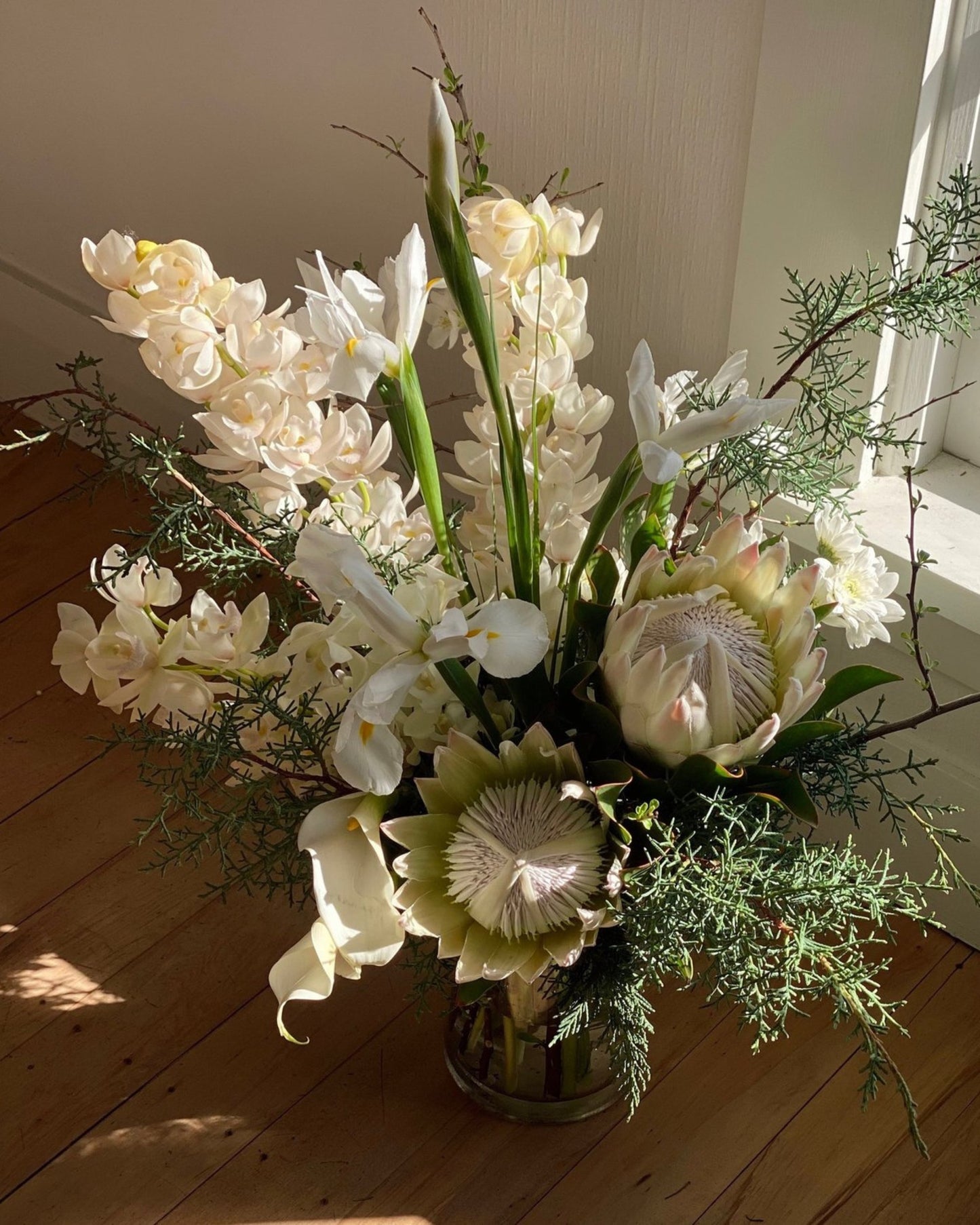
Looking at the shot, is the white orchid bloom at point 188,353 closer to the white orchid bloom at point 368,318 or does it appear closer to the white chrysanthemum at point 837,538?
the white orchid bloom at point 368,318

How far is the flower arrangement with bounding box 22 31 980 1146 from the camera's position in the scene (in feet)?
2.06

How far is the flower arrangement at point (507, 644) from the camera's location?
63 cm

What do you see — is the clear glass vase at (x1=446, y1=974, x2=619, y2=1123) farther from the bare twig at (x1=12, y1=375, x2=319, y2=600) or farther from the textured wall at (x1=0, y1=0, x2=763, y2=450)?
the textured wall at (x1=0, y1=0, x2=763, y2=450)

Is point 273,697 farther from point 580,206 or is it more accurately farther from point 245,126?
point 245,126

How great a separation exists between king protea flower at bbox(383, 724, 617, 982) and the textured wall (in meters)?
0.53

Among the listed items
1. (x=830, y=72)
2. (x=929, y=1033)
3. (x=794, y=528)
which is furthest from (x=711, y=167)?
(x=929, y=1033)

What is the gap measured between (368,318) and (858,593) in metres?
0.32

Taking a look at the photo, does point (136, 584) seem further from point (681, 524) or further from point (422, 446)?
point (681, 524)

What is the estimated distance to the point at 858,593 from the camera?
2.46ft

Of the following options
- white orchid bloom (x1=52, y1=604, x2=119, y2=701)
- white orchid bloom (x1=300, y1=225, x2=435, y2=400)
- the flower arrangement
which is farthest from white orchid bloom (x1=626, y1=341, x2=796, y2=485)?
white orchid bloom (x1=52, y1=604, x2=119, y2=701)

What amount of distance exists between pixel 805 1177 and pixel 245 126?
1147 millimetres

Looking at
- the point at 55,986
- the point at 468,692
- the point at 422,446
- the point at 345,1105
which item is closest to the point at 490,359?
the point at 422,446

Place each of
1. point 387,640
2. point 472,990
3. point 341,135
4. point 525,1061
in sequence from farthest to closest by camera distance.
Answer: point 341,135 → point 525,1061 → point 472,990 → point 387,640

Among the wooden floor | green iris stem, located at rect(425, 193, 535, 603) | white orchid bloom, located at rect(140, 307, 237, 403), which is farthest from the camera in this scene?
the wooden floor
